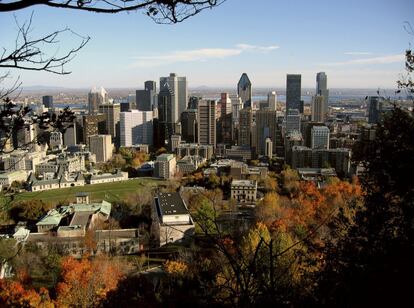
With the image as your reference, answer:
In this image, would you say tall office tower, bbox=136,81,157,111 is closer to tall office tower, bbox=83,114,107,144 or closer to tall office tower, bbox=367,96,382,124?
tall office tower, bbox=83,114,107,144

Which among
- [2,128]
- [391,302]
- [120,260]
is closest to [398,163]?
[391,302]

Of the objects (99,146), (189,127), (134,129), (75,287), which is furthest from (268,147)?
(75,287)

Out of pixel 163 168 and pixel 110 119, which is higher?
pixel 110 119

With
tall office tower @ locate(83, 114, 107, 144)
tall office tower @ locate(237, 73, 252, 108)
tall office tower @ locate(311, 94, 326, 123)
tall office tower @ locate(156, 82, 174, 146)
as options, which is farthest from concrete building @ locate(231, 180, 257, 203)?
tall office tower @ locate(237, 73, 252, 108)

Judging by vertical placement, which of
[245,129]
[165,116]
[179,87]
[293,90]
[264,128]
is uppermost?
[179,87]

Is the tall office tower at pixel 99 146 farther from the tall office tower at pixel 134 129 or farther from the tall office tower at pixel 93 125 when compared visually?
the tall office tower at pixel 134 129

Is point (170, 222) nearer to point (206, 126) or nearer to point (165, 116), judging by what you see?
point (206, 126)
